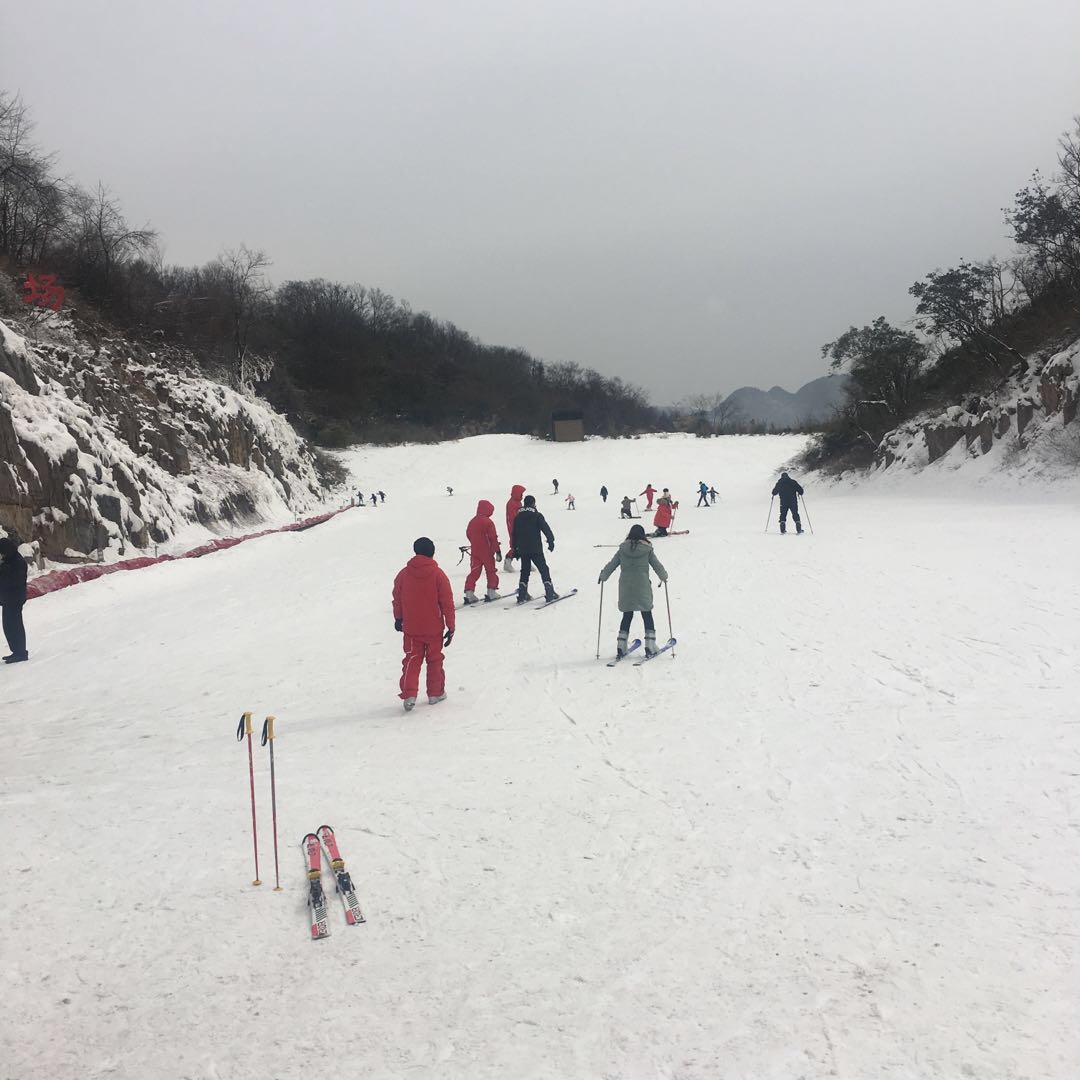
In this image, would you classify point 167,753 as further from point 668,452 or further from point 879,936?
point 668,452

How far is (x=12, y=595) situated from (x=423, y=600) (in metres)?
6.72

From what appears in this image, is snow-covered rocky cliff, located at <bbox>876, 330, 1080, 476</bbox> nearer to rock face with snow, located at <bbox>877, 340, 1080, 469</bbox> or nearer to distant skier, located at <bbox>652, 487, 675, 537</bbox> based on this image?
rock face with snow, located at <bbox>877, 340, 1080, 469</bbox>

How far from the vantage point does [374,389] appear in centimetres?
9956

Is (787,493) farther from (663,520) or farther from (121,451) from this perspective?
(121,451)

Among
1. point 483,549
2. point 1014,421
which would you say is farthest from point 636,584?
point 1014,421

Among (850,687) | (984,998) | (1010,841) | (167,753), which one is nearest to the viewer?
(984,998)

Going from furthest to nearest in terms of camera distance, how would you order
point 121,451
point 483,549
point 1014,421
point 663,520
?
point 1014,421
point 121,451
point 663,520
point 483,549

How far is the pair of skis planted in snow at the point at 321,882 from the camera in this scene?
4223 millimetres

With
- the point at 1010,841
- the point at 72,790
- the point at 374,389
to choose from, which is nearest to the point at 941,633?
the point at 1010,841

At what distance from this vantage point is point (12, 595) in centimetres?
1104

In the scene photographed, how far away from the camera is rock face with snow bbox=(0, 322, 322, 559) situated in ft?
58.9

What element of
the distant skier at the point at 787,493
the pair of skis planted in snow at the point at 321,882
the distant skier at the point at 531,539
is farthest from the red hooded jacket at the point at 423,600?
the distant skier at the point at 787,493

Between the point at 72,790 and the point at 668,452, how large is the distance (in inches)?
2608

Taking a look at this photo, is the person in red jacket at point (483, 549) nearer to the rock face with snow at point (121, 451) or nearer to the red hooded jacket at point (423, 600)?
the red hooded jacket at point (423, 600)
